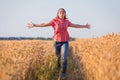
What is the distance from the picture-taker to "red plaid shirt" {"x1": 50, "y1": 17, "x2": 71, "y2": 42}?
36.7 ft

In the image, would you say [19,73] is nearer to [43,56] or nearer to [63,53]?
[63,53]

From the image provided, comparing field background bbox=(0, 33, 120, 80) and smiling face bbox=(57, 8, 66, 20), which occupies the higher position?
smiling face bbox=(57, 8, 66, 20)

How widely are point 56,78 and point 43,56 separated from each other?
915 millimetres

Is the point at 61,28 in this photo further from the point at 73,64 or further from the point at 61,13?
the point at 73,64

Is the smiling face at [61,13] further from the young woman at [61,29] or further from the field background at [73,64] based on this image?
the field background at [73,64]

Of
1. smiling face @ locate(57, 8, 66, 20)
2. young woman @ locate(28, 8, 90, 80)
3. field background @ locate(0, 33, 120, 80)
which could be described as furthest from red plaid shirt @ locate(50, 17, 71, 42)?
field background @ locate(0, 33, 120, 80)

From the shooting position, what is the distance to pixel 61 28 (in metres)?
11.2

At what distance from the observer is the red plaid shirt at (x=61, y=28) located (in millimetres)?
11195

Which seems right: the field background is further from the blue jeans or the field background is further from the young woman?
the young woman

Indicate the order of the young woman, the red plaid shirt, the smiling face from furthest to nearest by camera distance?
the red plaid shirt → the young woman → the smiling face

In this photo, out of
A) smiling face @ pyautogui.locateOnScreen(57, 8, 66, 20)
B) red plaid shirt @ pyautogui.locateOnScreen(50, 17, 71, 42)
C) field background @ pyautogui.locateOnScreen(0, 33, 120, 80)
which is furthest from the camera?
red plaid shirt @ pyautogui.locateOnScreen(50, 17, 71, 42)

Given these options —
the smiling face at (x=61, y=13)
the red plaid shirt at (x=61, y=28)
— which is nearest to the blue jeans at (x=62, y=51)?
the red plaid shirt at (x=61, y=28)

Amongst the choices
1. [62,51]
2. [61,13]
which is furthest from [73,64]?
[61,13]

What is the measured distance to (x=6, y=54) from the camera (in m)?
10.9
